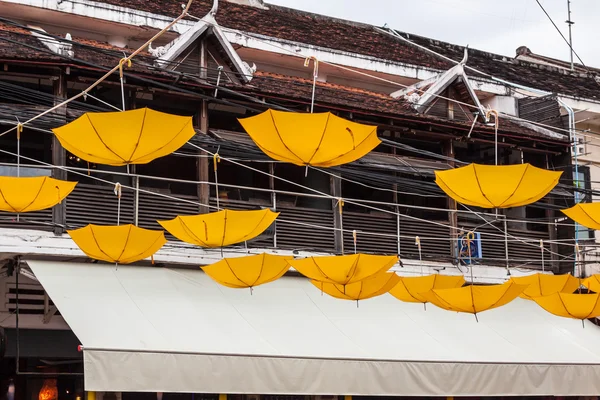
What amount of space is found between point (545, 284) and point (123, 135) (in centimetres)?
815

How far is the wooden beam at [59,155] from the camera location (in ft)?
49.2

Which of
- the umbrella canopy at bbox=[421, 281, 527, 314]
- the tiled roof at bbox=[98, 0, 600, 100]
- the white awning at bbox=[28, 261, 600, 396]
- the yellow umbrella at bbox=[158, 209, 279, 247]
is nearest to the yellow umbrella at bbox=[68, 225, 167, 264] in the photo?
the yellow umbrella at bbox=[158, 209, 279, 247]

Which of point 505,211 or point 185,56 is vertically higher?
point 185,56

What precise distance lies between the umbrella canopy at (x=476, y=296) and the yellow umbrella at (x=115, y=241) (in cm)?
423

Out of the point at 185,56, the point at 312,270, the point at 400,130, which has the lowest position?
the point at 312,270

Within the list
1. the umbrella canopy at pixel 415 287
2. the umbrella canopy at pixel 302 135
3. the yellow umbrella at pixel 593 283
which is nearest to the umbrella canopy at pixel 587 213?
the yellow umbrella at pixel 593 283

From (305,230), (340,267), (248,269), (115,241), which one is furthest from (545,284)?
(115,241)

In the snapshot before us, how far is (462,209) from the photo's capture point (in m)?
19.8

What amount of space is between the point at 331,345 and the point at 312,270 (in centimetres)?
177

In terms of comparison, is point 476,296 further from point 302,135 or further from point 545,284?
point 302,135

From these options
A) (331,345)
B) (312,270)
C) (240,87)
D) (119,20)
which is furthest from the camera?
(119,20)

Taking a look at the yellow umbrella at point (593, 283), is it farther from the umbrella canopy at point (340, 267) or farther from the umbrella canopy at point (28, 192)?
the umbrella canopy at point (28, 192)

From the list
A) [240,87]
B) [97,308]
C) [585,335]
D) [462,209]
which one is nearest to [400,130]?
[462,209]

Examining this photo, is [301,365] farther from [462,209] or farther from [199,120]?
[462,209]
